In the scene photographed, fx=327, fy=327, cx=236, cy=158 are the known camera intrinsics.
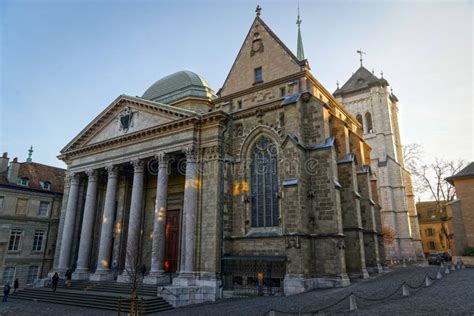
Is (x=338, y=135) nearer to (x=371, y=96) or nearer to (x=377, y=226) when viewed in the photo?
(x=377, y=226)

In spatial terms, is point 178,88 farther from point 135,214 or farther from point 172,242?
point 172,242

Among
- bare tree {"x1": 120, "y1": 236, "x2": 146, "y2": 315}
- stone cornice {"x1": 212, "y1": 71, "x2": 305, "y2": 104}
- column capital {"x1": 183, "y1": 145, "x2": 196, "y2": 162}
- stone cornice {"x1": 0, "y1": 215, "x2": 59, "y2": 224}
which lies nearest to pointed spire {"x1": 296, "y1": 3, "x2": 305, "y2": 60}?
stone cornice {"x1": 212, "y1": 71, "x2": 305, "y2": 104}

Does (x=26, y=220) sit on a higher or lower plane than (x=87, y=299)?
higher

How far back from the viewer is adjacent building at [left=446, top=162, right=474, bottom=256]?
29422mm

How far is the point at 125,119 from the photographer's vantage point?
26891mm

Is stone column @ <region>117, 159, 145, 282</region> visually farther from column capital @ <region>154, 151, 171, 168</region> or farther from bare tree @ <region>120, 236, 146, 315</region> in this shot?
column capital @ <region>154, 151, 171, 168</region>

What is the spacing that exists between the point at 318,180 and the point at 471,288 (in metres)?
8.99

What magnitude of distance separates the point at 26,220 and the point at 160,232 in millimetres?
18134

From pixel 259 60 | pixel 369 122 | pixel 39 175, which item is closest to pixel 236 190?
pixel 259 60

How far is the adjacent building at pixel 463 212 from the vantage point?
29.4 metres

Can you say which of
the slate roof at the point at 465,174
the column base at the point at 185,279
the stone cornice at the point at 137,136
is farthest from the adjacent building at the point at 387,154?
the column base at the point at 185,279

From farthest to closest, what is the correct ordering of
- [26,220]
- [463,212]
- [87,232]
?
[26,220], [463,212], [87,232]

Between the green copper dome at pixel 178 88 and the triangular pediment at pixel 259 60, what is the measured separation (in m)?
6.18

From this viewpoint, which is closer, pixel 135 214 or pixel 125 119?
pixel 135 214
